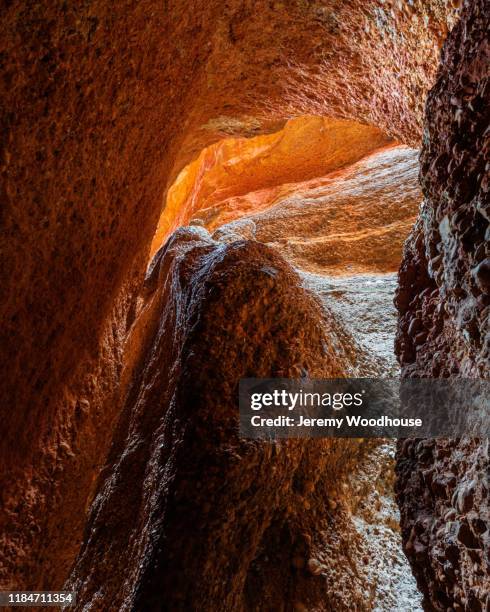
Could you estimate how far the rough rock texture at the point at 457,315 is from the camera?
1203 millimetres

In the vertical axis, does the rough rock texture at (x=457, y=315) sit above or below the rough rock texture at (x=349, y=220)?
below

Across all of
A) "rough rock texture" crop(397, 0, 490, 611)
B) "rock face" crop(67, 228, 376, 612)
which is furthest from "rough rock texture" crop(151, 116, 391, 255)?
"rough rock texture" crop(397, 0, 490, 611)

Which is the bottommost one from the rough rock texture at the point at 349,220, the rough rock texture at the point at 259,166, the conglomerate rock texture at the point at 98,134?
the conglomerate rock texture at the point at 98,134

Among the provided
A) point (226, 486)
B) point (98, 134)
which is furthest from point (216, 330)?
point (98, 134)

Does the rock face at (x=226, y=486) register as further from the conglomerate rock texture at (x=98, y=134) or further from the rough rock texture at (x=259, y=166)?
the rough rock texture at (x=259, y=166)

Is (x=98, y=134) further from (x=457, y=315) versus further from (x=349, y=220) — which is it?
(x=349, y=220)

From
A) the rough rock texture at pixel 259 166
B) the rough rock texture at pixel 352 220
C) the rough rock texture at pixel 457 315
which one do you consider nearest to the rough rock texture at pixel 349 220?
the rough rock texture at pixel 352 220

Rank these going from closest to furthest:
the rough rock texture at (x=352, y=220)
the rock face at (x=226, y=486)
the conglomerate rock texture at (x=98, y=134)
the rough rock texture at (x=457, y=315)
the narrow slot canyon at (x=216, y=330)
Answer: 1. the rough rock texture at (x=457, y=315)
2. the narrow slot canyon at (x=216, y=330)
3. the conglomerate rock texture at (x=98, y=134)
4. the rock face at (x=226, y=486)
5. the rough rock texture at (x=352, y=220)

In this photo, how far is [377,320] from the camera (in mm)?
3984

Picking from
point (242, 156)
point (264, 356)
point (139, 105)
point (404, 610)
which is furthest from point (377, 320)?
point (242, 156)

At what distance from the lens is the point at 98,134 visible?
2.14 metres

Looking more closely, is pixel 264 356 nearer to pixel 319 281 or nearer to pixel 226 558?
pixel 226 558

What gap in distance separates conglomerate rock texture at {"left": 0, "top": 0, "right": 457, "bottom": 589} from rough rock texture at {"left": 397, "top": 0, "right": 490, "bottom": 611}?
1.33m

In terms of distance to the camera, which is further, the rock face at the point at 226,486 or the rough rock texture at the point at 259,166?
the rough rock texture at the point at 259,166
